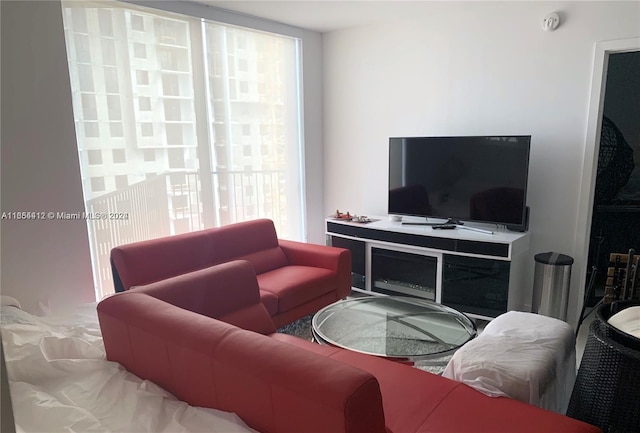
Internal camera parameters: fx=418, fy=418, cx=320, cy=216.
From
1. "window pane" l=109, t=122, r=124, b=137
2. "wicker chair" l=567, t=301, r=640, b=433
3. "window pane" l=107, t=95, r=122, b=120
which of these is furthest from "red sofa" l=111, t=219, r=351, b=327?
"wicker chair" l=567, t=301, r=640, b=433

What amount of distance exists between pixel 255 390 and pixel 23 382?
947mm

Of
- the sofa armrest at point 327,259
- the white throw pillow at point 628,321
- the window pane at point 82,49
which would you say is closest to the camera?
the white throw pillow at point 628,321

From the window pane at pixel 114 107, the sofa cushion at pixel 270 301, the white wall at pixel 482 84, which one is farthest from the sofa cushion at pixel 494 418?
the window pane at pixel 114 107

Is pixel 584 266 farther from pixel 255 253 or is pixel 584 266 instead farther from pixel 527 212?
pixel 255 253

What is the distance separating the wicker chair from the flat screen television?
1.73m

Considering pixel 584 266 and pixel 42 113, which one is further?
pixel 584 266

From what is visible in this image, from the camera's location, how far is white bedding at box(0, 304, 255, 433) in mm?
1321

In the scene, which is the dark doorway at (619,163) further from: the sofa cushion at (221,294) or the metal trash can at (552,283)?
the sofa cushion at (221,294)

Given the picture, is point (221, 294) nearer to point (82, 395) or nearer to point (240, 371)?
point (82, 395)

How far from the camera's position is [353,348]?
2246 mm

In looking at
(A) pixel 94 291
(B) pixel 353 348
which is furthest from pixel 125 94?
(B) pixel 353 348

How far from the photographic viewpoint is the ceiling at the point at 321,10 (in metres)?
3.44

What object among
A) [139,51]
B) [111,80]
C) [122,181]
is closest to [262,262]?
[122,181]

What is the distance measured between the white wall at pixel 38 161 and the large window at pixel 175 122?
0.46 ft
